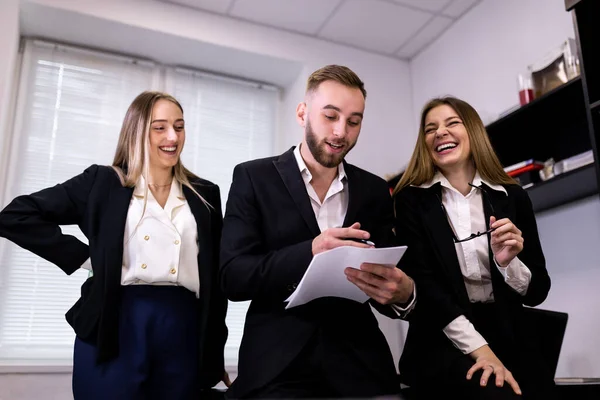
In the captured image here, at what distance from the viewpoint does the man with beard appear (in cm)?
133

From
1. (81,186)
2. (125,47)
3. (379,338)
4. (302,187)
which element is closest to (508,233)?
(379,338)

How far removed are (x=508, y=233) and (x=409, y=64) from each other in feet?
9.97

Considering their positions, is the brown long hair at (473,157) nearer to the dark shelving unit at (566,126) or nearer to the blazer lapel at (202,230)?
the dark shelving unit at (566,126)

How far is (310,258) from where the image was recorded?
51.0 inches

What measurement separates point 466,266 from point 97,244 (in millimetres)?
1106

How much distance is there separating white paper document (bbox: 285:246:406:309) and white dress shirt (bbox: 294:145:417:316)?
0.21 meters

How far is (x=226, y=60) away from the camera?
3.88 metres

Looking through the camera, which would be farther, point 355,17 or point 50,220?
point 355,17

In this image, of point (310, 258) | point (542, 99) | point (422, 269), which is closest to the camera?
point (310, 258)

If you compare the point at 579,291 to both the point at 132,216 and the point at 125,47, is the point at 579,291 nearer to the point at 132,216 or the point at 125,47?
the point at 132,216

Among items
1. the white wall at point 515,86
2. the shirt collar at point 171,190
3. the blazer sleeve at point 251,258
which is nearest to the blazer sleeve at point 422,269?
the blazer sleeve at point 251,258

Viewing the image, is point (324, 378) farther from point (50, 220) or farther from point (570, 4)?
point (570, 4)

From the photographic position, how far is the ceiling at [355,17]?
365 cm

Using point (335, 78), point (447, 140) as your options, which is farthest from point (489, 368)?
point (335, 78)
